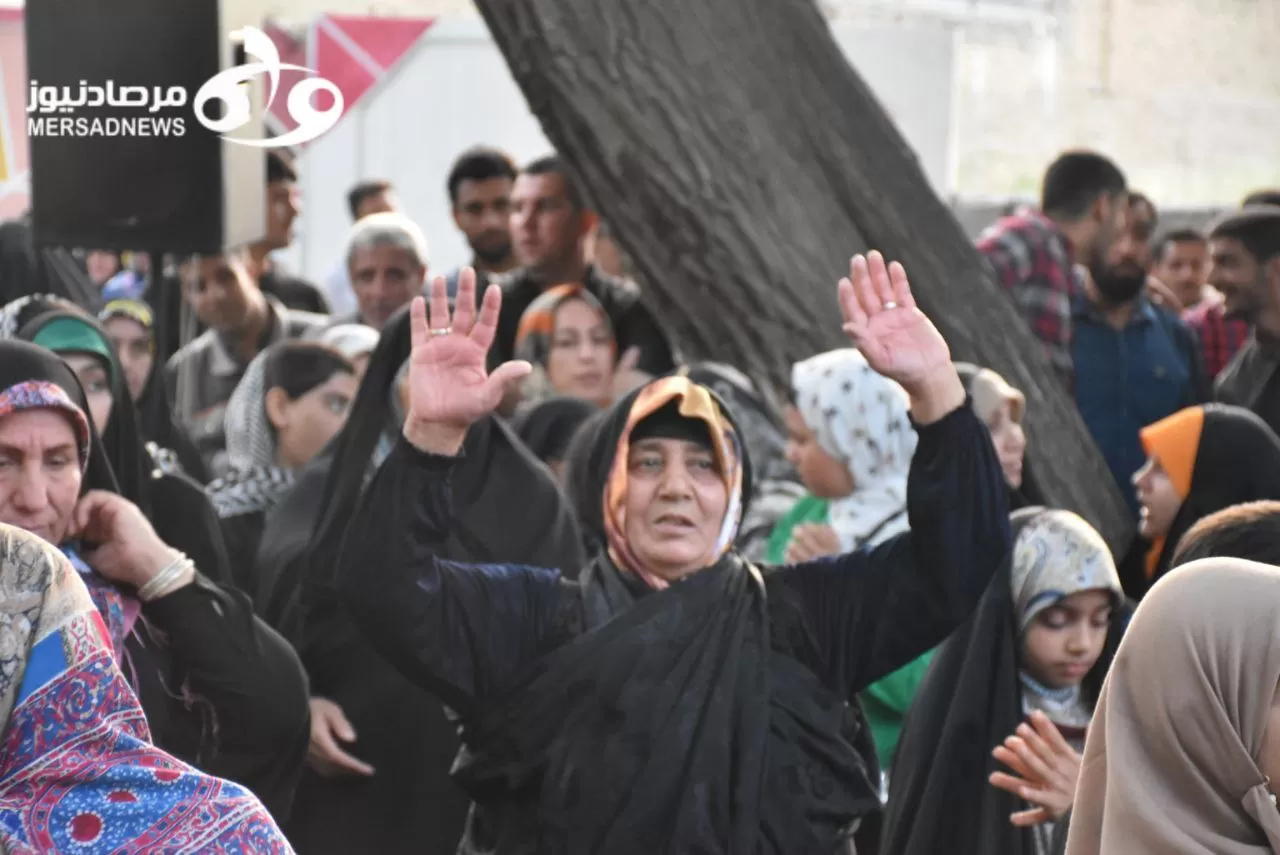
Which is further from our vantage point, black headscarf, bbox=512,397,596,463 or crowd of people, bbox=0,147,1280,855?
black headscarf, bbox=512,397,596,463

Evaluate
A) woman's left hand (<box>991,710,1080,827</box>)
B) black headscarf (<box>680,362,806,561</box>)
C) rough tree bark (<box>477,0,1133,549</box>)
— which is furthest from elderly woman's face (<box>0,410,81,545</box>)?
rough tree bark (<box>477,0,1133,549</box>)

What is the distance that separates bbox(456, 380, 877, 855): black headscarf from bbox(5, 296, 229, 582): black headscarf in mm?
971

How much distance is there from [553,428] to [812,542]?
117 cm

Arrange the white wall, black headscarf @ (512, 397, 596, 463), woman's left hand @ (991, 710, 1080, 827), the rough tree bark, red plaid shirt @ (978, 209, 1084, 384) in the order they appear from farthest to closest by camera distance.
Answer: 1. the white wall
2. red plaid shirt @ (978, 209, 1084, 384)
3. the rough tree bark
4. black headscarf @ (512, 397, 596, 463)
5. woman's left hand @ (991, 710, 1080, 827)

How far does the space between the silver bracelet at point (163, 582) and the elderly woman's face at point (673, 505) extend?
783 millimetres

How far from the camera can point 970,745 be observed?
158 inches

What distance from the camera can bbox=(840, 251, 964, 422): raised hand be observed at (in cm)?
346

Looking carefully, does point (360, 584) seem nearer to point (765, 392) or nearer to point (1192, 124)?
point (765, 392)

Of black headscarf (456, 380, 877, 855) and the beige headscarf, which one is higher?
the beige headscarf

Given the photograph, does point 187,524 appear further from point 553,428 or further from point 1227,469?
point 1227,469

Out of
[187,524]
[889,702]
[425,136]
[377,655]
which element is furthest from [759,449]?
[425,136]

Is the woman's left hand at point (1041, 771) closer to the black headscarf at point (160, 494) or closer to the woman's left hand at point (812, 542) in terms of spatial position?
the woman's left hand at point (812, 542)

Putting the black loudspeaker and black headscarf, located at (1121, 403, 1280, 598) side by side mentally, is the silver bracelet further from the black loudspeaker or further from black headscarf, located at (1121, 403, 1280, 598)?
black headscarf, located at (1121, 403, 1280, 598)

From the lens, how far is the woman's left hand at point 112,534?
12.0 feet
